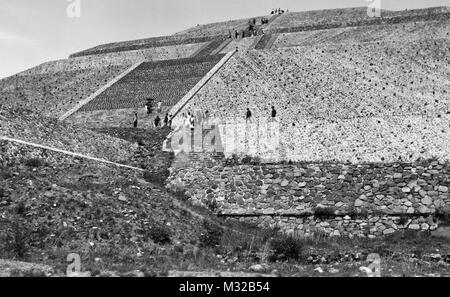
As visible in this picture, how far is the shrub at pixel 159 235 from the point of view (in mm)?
14223

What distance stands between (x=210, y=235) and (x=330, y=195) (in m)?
4.72

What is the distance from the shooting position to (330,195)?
18312 millimetres

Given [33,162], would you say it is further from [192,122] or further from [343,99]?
[343,99]

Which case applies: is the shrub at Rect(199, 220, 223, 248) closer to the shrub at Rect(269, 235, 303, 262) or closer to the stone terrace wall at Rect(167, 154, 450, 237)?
the shrub at Rect(269, 235, 303, 262)

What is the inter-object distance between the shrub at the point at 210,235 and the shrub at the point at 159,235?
98cm

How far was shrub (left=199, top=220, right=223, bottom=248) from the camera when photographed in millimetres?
15047

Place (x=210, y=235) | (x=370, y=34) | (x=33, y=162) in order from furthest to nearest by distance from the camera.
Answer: (x=370, y=34) < (x=33, y=162) < (x=210, y=235)

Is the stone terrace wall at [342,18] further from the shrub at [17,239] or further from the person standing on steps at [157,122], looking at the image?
the shrub at [17,239]

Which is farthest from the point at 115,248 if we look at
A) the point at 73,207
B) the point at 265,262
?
the point at 265,262

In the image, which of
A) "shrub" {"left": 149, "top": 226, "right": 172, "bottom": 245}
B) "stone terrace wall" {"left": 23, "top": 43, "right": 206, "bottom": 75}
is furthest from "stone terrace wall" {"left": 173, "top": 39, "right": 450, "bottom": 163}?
"stone terrace wall" {"left": 23, "top": 43, "right": 206, "bottom": 75}

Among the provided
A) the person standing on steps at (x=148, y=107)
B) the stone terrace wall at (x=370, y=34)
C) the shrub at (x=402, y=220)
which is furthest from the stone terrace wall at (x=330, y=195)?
the stone terrace wall at (x=370, y=34)

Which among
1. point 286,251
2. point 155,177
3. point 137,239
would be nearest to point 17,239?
point 137,239

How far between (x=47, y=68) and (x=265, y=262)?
38255mm

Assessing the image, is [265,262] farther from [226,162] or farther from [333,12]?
[333,12]
